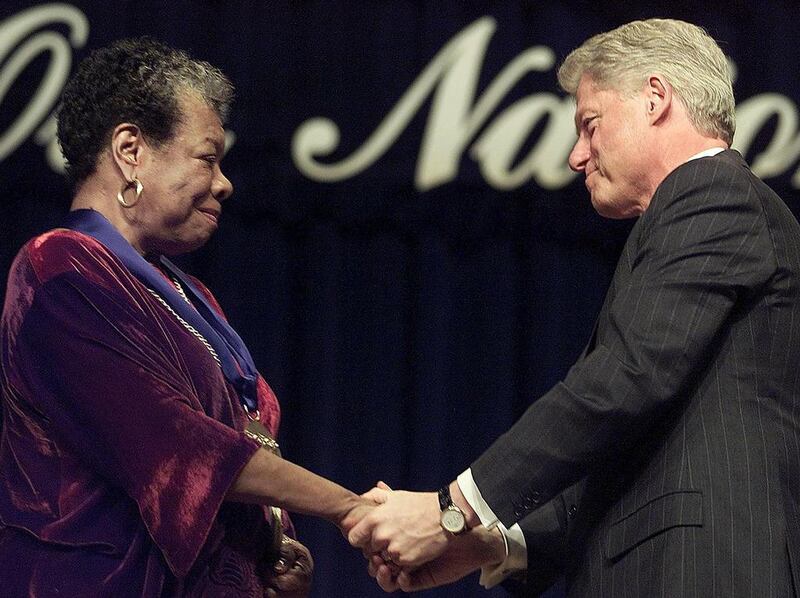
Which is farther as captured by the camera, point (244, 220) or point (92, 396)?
point (244, 220)

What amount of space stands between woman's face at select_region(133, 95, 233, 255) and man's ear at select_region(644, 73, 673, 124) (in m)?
0.69

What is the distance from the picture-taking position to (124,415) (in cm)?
194

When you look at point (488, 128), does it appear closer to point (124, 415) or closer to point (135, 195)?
point (135, 195)

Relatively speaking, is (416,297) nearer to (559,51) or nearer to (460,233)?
(460,233)

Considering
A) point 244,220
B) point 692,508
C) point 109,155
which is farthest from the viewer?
point 244,220

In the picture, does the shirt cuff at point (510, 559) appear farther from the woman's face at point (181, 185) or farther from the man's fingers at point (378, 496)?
the woman's face at point (181, 185)

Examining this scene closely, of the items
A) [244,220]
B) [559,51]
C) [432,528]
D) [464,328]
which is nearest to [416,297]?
[464,328]

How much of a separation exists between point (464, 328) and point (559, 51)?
83cm

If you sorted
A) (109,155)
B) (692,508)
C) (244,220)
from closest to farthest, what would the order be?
1. (692,508)
2. (109,155)
3. (244,220)

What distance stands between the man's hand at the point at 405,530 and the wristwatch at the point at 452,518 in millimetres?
78

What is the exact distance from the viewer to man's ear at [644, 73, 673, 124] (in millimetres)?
2105

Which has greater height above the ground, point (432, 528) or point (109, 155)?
point (109, 155)

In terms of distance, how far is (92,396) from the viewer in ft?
6.36

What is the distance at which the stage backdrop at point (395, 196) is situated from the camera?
3.87 m
